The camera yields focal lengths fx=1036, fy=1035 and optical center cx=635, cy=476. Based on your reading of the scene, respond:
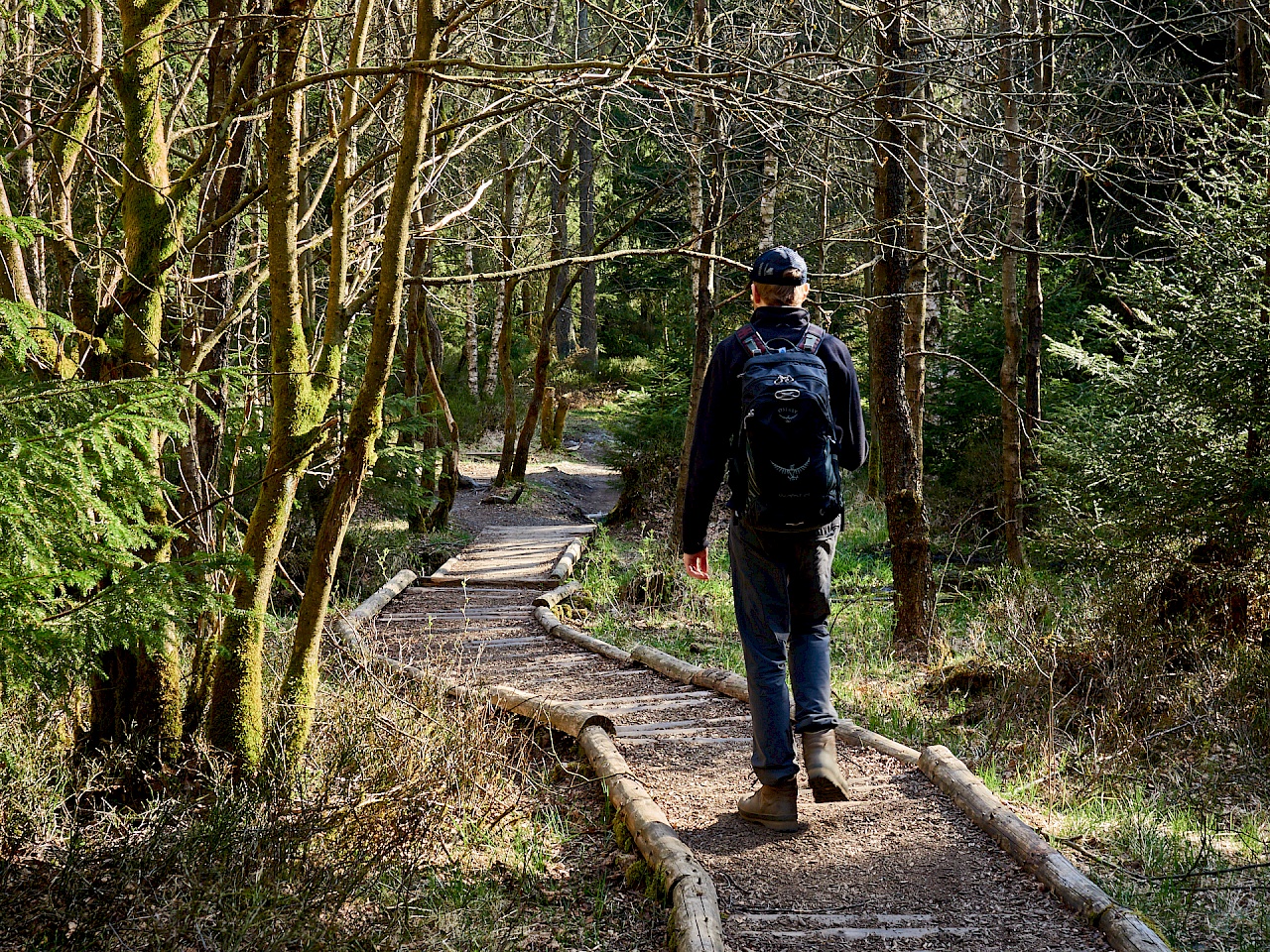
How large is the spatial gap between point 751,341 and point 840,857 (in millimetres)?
2067

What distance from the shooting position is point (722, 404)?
423cm

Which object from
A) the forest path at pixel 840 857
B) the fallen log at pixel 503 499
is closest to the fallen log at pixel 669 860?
the forest path at pixel 840 857

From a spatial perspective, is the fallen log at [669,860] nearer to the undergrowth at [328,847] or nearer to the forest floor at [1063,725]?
the undergrowth at [328,847]

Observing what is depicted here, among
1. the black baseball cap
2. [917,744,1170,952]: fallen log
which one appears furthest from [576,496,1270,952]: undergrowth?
the black baseball cap

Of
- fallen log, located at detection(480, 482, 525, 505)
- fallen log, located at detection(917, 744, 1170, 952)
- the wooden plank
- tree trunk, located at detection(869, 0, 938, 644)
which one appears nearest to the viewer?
fallen log, located at detection(917, 744, 1170, 952)

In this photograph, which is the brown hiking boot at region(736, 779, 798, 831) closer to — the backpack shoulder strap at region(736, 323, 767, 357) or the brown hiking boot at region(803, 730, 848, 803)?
the brown hiking boot at region(803, 730, 848, 803)

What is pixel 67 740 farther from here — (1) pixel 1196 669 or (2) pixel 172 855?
(1) pixel 1196 669

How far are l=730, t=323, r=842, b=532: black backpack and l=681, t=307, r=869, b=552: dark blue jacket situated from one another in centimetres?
12

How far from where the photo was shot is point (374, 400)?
14.7ft

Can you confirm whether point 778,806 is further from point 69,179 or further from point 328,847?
point 69,179

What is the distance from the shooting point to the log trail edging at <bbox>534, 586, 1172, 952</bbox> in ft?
10.7

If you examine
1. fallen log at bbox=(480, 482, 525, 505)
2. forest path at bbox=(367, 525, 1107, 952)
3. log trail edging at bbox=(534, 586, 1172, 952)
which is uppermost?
log trail edging at bbox=(534, 586, 1172, 952)

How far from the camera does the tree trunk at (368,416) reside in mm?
4336

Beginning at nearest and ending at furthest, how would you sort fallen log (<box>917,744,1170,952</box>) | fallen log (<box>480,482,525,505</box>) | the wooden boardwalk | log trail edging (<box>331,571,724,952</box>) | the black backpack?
1. fallen log (<box>917,744,1170,952</box>)
2. log trail edging (<box>331,571,724,952</box>)
3. the black backpack
4. the wooden boardwalk
5. fallen log (<box>480,482,525,505</box>)
